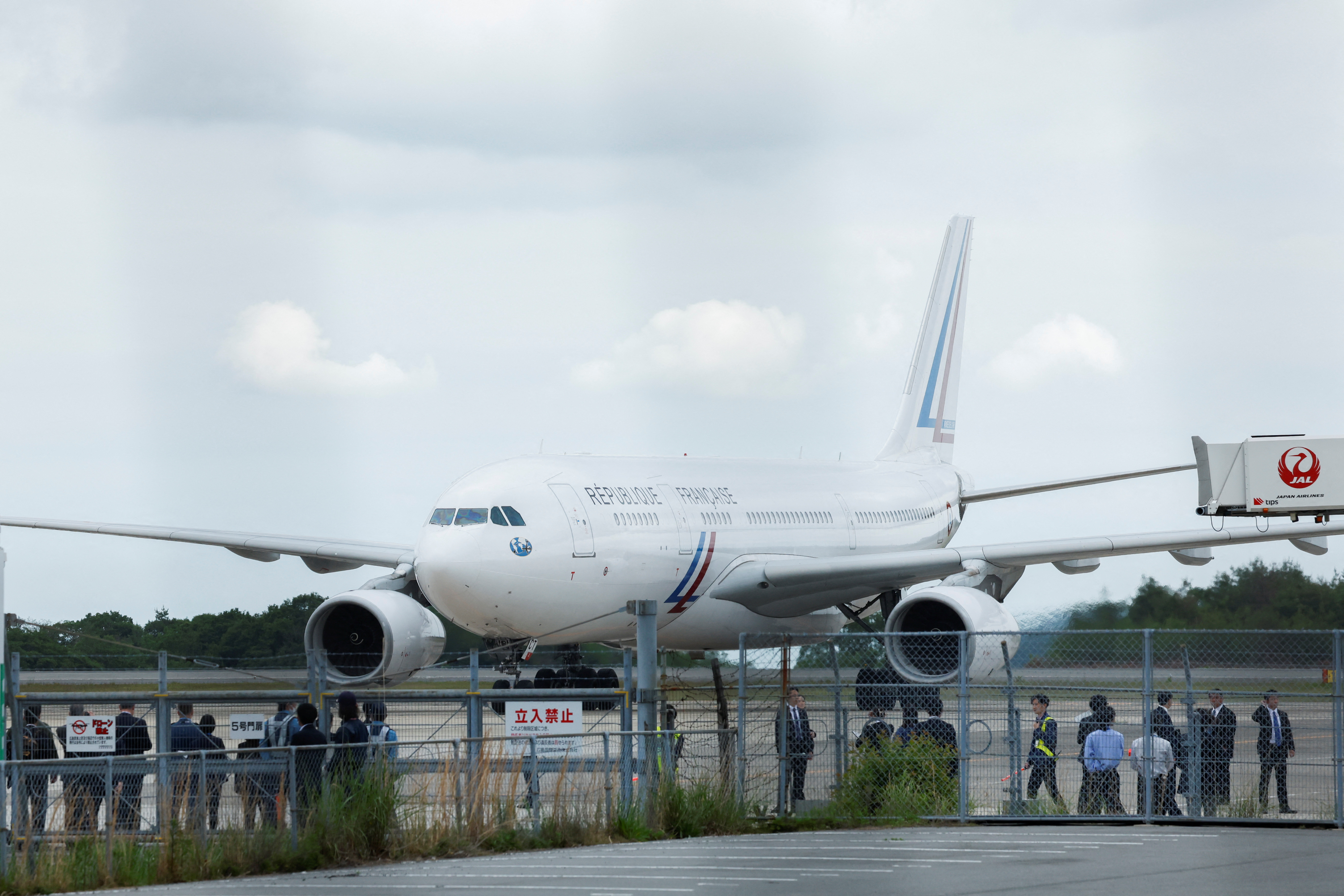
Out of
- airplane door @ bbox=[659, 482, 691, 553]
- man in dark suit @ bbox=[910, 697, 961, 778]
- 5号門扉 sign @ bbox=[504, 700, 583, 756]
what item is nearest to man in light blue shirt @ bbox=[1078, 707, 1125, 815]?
man in dark suit @ bbox=[910, 697, 961, 778]

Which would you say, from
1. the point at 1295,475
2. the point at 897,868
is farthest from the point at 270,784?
the point at 1295,475

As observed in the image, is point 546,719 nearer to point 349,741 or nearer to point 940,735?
point 349,741

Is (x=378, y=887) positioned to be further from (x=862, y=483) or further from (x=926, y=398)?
Result: (x=926, y=398)

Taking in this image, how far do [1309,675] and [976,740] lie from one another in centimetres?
378

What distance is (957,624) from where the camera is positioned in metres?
21.2

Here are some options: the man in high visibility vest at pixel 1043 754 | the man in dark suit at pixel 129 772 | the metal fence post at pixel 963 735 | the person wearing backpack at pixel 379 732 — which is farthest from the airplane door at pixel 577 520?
the metal fence post at pixel 963 735

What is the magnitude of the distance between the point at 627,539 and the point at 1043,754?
8000 millimetres

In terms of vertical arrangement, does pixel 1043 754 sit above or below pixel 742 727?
below

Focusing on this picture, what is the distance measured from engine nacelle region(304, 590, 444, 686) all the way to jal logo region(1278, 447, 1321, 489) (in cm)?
1149

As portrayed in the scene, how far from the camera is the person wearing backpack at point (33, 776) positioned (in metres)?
11.5

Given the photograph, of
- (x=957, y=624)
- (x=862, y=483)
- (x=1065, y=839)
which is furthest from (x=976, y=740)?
(x=862, y=483)

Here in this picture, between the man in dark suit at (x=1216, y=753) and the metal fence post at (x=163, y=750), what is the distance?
8.03m

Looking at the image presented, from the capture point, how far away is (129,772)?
12.6 m

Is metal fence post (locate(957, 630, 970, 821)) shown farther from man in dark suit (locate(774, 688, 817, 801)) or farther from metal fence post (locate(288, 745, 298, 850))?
A: metal fence post (locate(288, 745, 298, 850))
